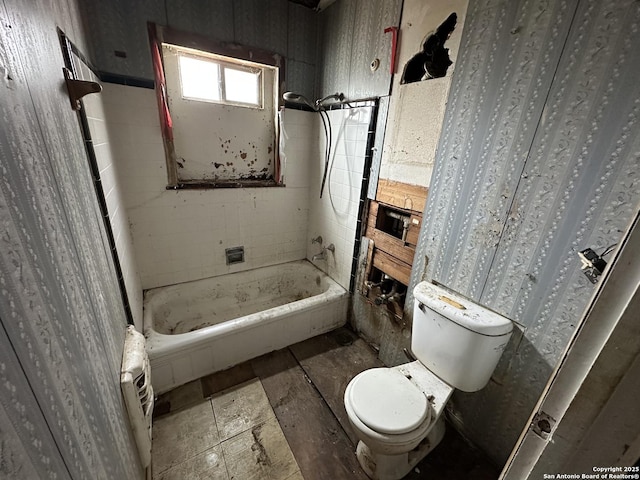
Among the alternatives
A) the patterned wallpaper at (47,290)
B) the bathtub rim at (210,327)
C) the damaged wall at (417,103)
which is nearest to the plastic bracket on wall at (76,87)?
the patterned wallpaper at (47,290)

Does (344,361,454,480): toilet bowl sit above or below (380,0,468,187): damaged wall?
below

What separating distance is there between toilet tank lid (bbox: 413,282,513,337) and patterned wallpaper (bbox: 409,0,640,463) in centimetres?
5

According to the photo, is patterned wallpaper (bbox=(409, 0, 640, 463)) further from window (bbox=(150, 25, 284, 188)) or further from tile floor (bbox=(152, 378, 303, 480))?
window (bbox=(150, 25, 284, 188))

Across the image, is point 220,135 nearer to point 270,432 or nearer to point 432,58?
point 432,58

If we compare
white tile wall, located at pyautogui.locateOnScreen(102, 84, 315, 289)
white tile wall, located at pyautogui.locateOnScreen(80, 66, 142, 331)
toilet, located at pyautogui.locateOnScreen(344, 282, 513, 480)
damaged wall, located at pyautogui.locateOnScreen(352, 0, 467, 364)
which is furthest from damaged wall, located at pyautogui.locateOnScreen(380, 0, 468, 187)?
white tile wall, located at pyautogui.locateOnScreen(80, 66, 142, 331)

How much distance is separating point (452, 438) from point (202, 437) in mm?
1319

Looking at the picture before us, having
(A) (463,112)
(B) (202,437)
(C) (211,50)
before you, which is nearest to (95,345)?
(B) (202,437)

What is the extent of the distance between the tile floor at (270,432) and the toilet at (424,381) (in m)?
0.11

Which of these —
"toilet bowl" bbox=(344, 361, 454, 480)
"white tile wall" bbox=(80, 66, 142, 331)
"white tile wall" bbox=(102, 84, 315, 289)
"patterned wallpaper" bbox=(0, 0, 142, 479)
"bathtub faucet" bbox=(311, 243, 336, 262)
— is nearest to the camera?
"patterned wallpaper" bbox=(0, 0, 142, 479)

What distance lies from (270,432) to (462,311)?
1156mm

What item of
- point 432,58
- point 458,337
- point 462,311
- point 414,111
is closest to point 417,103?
point 414,111

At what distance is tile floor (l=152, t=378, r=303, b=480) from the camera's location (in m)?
1.19

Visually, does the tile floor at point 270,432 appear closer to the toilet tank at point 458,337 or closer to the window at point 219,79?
the toilet tank at point 458,337

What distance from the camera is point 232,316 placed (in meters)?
2.25
